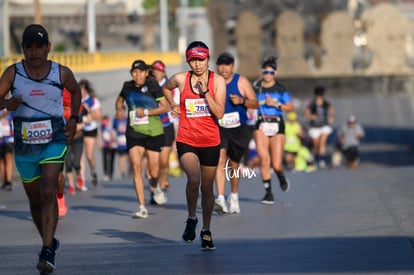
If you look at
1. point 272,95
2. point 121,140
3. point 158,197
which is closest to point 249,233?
point 158,197

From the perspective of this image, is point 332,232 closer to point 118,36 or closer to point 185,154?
point 185,154

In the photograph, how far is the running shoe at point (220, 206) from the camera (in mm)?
15989

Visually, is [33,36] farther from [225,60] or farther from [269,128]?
[269,128]

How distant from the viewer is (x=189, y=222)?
12.2 meters

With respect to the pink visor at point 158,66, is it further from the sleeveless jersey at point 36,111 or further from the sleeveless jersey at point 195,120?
the sleeveless jersey at point 36,111

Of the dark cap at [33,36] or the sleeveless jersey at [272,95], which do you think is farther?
the sleeveless jersey at [272,95]

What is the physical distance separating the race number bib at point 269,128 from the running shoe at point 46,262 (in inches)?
299

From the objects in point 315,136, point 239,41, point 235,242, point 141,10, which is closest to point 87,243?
point 235,242

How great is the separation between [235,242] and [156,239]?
0.95 metres

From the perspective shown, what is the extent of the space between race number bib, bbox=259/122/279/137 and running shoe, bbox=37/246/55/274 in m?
7.60

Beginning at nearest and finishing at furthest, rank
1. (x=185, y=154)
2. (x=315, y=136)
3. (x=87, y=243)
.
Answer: (x=185, y=154) → (x=87, y=243) → (x=315, y=136)

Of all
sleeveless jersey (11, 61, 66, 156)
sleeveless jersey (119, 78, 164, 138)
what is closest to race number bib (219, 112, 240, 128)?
sleeveless jersey (119, 78, 164, 138)

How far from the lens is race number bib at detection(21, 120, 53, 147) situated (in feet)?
35.3

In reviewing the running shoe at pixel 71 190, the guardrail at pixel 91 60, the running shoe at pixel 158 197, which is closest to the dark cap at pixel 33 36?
the running shoe at pixel 158 197
